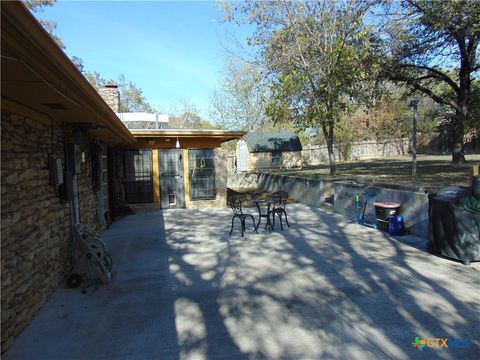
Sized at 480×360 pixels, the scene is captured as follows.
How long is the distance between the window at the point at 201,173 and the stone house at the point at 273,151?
2127 centimetres

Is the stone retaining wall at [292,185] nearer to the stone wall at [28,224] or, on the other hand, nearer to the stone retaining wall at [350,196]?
the stone retaining wall at [350,196]

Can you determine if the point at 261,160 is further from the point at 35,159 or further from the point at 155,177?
the point at 35,159

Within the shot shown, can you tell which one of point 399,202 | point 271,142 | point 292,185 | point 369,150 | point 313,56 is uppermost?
point 313,56

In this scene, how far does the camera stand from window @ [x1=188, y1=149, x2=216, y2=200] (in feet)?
38.5

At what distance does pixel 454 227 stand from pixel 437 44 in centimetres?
1138

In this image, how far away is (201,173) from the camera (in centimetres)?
1181

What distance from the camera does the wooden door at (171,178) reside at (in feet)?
38.0

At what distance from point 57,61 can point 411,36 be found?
1365 centimetres

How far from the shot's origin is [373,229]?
7.51 m

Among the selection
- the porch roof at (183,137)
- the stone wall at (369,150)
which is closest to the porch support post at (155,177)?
the porch roof at (183,137)

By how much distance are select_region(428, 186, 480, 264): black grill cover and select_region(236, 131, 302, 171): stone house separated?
2784 cm

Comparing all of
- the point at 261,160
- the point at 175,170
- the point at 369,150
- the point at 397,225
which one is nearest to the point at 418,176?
the point at 397,225

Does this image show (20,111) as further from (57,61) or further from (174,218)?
(174,218)

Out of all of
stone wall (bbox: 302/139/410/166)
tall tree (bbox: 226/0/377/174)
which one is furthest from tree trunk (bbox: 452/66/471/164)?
stone wall (bbox: 302/139/410/166)
